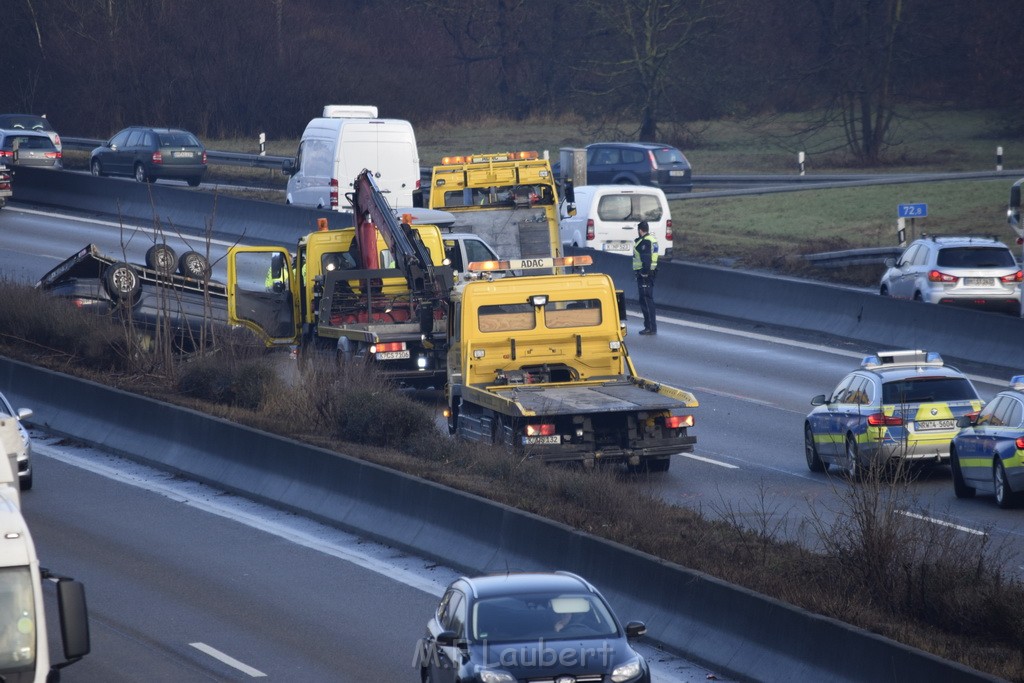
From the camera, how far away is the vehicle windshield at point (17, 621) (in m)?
8.35

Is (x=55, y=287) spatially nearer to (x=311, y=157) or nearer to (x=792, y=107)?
(x=311, y=157)

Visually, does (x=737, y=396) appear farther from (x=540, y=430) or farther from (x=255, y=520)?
(x=255, y=520)

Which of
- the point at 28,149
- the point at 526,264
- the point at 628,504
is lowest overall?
the point at 628,504

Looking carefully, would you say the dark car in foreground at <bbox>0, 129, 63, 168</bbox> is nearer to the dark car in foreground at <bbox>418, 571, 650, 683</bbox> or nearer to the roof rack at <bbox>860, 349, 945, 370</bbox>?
the roof rack at <bbox>860, 349, 945, 370</bbox>

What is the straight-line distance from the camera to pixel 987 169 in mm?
51812

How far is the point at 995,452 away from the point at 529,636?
327 inches

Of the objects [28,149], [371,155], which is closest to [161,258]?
[371,155]

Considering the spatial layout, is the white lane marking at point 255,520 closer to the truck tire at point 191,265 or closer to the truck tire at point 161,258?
the truck tire at point 161,258

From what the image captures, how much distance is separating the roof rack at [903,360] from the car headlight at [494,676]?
10.5m

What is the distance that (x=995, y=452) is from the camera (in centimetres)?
1648

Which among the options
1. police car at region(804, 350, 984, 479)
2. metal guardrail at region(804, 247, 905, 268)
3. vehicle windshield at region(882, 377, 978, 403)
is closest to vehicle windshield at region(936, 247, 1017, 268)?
metal guardrail at region(804, 247, 905, 268)

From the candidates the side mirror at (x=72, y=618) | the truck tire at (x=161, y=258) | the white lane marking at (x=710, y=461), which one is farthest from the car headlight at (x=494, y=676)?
the truck tire at (x=161, y=258)

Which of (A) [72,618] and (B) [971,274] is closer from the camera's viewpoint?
(A) [72,618]

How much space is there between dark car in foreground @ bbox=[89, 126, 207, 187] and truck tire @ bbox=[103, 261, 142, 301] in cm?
2129
